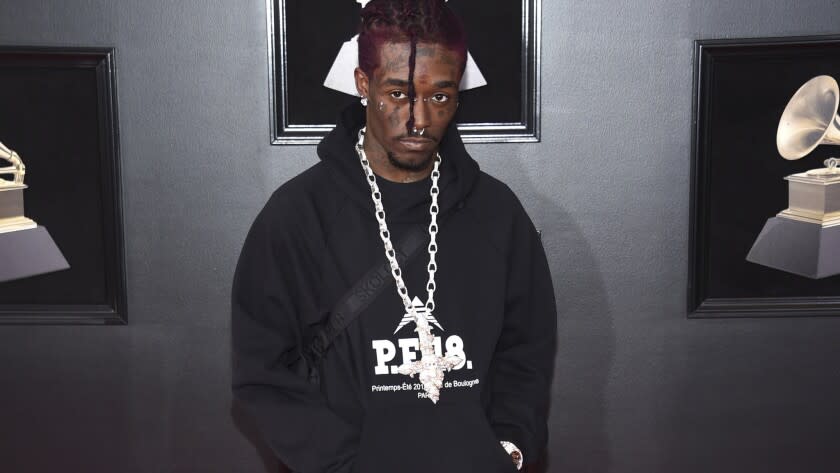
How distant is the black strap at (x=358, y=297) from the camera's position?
180 cm

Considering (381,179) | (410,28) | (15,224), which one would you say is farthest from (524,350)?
(15,224)

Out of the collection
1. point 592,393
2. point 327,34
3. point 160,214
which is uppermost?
point 327,34

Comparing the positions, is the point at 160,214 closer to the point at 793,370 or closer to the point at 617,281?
the point at 617,281

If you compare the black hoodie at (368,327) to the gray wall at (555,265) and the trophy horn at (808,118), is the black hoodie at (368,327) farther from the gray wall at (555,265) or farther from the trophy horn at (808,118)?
the trophy horn at (808,118)

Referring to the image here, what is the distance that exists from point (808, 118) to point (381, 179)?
1.55 meters

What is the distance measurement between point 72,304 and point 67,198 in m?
0.36

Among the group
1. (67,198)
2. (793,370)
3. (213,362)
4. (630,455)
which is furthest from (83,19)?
(793,370)

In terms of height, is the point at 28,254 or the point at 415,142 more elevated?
the point at 415,142

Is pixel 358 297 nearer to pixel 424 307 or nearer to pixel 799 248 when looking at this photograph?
pixel 424 307

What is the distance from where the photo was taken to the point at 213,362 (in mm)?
2955

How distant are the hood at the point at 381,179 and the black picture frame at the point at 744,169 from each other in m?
1.24

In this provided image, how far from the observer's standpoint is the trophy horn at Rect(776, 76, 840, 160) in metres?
2.60

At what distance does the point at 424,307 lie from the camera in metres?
1.85

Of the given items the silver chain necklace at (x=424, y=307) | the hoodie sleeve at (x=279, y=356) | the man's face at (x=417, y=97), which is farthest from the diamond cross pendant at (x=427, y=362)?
the man's face at (x=417, y=97)
